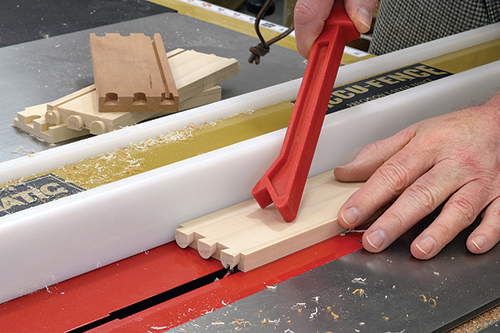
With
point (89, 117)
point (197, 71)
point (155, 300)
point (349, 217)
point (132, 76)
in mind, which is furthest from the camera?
point (197, 71)

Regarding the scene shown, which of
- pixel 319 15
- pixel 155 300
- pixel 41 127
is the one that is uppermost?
pixel 319 15

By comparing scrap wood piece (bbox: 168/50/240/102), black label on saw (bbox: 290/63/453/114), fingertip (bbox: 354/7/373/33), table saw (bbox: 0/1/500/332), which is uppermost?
fingertip (bbox: 354/7/373/33)

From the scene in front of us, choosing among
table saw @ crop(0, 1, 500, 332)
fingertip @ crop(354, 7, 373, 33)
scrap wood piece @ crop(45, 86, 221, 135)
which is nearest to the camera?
table saw @ crop(0, 1, 500, 332)

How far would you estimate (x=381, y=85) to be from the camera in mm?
1479

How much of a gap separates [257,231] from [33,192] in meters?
0.43

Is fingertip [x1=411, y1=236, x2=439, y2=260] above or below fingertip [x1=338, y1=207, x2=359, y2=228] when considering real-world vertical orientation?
below

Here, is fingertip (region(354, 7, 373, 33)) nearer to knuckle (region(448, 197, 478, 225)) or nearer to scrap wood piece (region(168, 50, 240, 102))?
knuckle (region(448, 197, 478, 225))

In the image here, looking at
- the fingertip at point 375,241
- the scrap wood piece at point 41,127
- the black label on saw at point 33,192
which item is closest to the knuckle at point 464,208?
the fingertip at point 375,241

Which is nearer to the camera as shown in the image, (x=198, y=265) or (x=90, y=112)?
(x=198, y=265)

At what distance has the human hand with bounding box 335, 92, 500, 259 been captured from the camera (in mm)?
1027

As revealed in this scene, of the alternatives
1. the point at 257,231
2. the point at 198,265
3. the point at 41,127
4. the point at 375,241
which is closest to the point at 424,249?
the point at 375,241

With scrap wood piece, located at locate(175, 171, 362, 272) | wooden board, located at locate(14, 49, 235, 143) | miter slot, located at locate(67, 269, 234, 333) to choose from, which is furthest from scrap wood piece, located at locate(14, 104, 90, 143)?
miter slot, located at locate(67, 269, 234, 333)

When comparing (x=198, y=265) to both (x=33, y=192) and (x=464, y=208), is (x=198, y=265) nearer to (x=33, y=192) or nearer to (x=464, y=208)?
(x=33, y=192)

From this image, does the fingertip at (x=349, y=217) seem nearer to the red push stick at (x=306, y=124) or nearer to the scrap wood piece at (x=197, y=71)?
the red push stick at (x=306, y=124)
